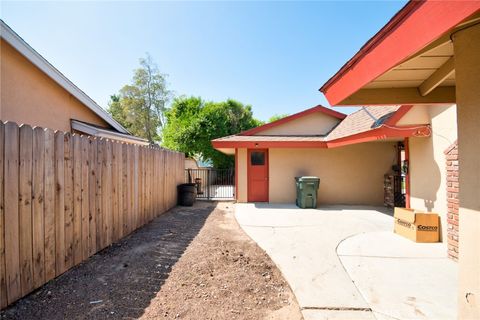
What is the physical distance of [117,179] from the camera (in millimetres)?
4988

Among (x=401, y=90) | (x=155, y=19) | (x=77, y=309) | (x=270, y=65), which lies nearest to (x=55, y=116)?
(x=155, y=19)

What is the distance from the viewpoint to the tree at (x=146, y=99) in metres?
27.2

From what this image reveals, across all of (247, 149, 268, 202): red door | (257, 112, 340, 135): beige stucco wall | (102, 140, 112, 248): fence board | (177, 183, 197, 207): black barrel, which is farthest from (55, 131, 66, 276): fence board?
(257, 112, 340, 135): beige stucco wall

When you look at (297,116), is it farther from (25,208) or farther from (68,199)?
(25,208)

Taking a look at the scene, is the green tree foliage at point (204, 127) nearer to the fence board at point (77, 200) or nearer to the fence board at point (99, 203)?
the fence board at point (99, 203)

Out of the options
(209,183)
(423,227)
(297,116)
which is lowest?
(423,227)

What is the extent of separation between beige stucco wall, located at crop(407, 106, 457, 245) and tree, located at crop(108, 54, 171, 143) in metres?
27.3

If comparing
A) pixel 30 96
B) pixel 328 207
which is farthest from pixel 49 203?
pixel 328 207

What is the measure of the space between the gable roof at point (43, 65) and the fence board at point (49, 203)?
14.5ft

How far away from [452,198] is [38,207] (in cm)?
673

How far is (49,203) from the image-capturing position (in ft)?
10.5

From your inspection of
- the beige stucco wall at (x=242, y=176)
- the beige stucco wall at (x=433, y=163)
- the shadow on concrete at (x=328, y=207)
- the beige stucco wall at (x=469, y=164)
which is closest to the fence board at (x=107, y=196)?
the beige stucco wall at (x=469, y=164)

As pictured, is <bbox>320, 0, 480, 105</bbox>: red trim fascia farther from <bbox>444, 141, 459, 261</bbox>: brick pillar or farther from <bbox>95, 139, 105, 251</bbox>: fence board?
<bbox>95, 139, 105, 251</bbox>: fence board

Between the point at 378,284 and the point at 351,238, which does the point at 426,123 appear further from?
the point at 378,284
